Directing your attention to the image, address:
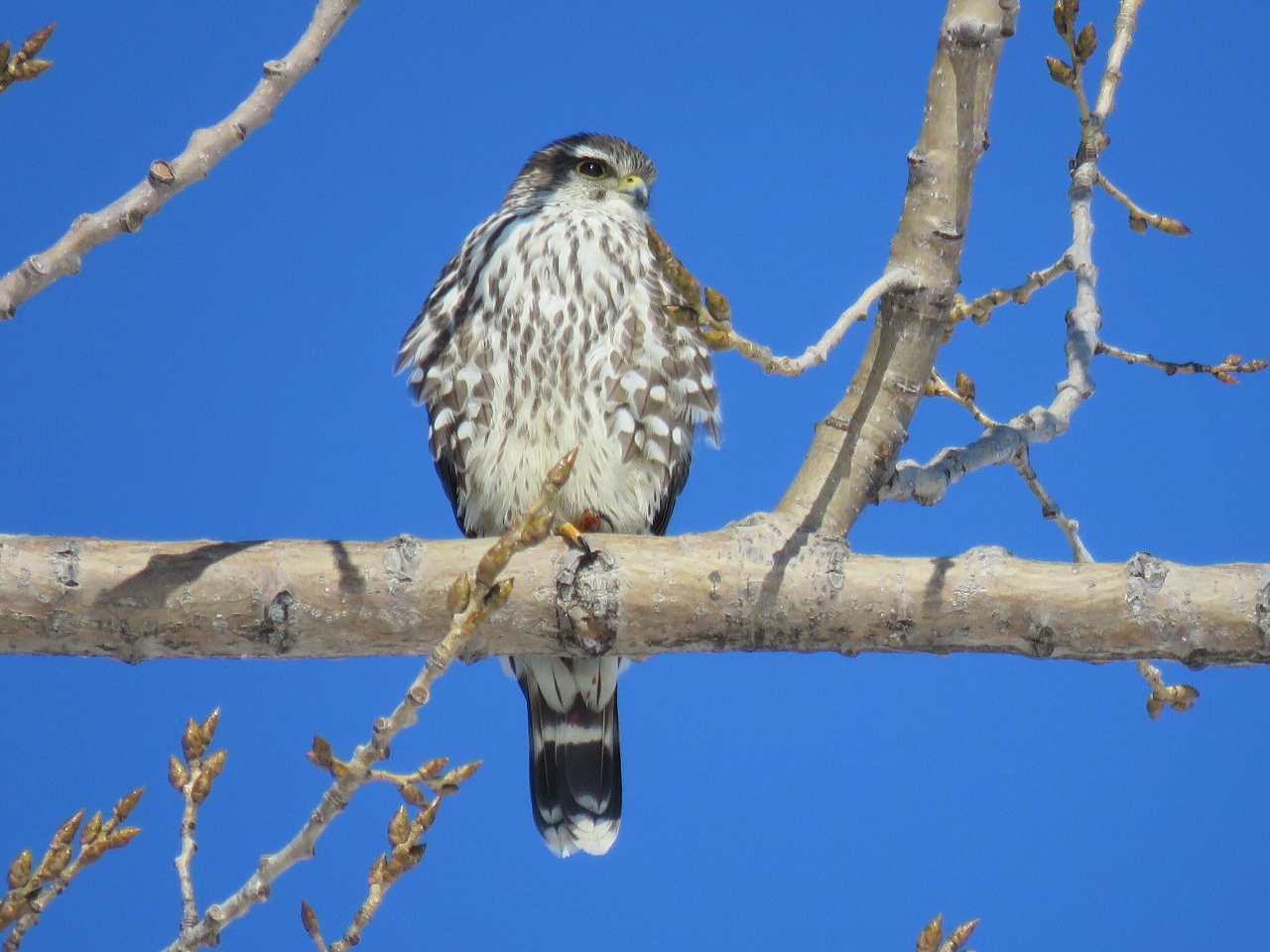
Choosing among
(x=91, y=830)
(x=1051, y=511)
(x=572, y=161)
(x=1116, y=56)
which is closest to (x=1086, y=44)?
(x=1116, y=56)

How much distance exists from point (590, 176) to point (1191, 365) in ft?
6.77

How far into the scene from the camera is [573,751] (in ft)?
12.1

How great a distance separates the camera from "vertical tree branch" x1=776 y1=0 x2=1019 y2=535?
8.09ft

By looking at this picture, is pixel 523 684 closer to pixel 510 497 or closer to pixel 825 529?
pixel 510 497

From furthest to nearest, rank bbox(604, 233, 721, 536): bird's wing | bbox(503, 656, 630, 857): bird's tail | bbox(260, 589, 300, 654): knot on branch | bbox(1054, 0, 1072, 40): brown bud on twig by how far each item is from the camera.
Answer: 1. bbox(503, 656, 630, 857): bird's tail
2. bbox(604, 233, 721, 536): bird's wing
3. bbox(1054, 0, 1072, 40): brown bud on twig
4. bbox(260, 589, 300, 654): knot on branch

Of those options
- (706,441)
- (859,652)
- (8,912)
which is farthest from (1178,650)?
(8,912)

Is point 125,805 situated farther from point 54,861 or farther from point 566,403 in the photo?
point 566,403

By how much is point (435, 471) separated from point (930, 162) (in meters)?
1.80

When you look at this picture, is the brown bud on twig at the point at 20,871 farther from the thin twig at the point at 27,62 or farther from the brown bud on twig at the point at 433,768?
the thin twig at the point at 27,62

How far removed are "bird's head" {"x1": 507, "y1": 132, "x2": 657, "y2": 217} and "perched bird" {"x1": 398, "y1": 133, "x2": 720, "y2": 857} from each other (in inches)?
11.6

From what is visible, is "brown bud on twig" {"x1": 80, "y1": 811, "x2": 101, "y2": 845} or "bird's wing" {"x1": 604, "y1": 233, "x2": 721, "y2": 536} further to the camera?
"bird's wing" {"x1": 604, "y1": 233, "x2": 721, "y2": 536}

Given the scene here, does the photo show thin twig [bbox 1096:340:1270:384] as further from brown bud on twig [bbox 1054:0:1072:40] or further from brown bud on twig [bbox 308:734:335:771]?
brown bud on twig [bbox 308:734:335:771]

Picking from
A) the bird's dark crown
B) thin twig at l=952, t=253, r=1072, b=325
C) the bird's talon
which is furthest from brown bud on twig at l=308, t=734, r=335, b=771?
the bird's dark crown

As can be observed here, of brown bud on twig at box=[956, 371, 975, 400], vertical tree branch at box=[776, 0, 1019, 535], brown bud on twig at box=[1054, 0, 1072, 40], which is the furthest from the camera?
brown bud on twig at box=[956, 371, 975, 400]
